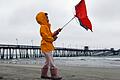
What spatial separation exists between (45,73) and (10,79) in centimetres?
100

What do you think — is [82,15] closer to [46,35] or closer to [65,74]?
[46,35]

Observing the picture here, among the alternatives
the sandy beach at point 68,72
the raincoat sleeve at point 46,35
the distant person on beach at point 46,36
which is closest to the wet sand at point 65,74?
the sandy beach at point 68,72

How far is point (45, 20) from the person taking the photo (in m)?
10.1

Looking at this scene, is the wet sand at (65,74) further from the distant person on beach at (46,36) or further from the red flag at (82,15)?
the red flag at (82,15)

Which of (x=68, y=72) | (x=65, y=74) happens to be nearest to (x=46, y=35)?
(x=65, y=74)

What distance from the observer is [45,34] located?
9.87 meters

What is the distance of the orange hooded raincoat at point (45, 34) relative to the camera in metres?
9.90

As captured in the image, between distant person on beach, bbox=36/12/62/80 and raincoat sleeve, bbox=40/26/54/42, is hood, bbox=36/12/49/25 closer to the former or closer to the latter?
distant person on beach, bbox=36/12/62/80

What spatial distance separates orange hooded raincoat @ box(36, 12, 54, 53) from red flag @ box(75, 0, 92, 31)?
0.91m

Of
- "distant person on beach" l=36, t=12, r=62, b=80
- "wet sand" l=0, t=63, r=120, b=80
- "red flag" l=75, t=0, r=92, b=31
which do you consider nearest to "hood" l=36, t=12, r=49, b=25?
"distant person on beach" l=36, t=12, r=62, b=80

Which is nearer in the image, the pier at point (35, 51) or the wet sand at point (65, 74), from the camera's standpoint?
the wet sand at point (65, 74)

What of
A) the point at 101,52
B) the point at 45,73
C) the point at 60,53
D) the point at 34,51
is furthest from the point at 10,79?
the point at 101,52

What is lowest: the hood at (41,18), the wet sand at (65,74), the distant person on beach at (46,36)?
the wet sand at (65,74)

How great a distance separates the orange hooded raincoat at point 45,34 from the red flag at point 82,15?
2.98 ft
